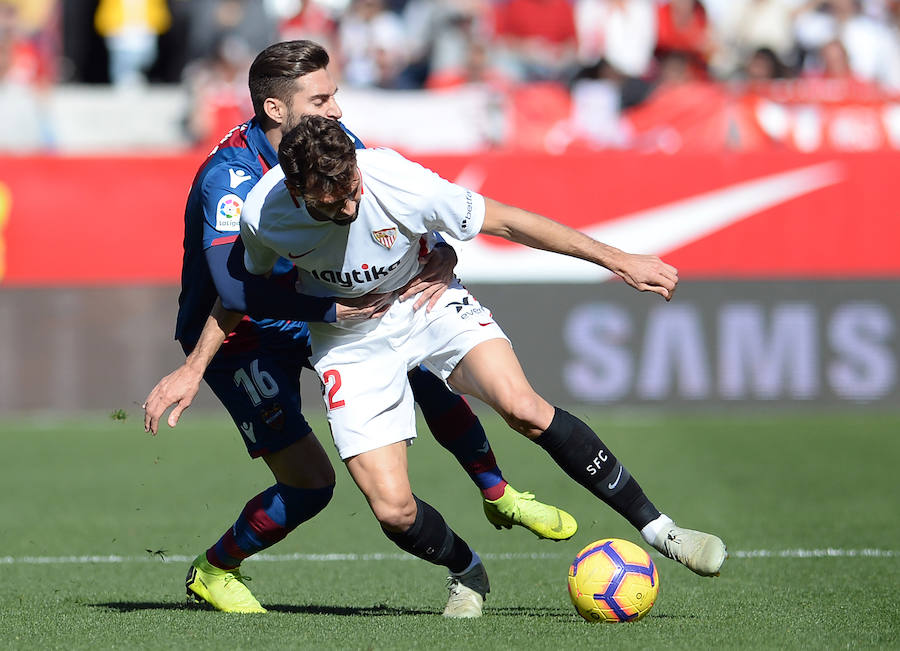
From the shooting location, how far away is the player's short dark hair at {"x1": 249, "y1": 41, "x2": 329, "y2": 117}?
5.80m

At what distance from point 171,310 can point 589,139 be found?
4258 millimetres

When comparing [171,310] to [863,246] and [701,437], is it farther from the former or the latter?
[863,246]

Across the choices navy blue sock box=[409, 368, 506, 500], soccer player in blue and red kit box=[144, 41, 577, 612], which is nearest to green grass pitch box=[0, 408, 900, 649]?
soccer player in blue and red kit box=[144, 41, 577, 612]

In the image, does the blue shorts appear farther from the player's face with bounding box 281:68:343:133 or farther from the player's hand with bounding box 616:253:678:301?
the player's hand with bounding box 616:253:678:301

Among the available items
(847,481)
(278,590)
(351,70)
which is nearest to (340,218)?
(278,590)

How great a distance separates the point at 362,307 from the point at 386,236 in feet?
1.20

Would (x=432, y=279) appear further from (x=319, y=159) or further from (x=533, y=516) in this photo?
(x=533, y=516)

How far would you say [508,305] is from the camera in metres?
12.8

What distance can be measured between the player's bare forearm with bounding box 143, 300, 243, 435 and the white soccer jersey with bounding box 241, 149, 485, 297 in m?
0.27

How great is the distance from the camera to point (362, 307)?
5.61 m

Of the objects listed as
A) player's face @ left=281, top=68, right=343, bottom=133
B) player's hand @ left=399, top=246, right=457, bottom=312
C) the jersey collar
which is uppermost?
player's face @ left=281, top=68, right=343, bottom=133

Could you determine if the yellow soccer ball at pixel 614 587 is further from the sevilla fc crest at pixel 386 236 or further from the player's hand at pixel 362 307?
the sevilla fc crest at pixel 386 236

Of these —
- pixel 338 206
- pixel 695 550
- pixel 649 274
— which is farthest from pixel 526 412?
pixel 338 206

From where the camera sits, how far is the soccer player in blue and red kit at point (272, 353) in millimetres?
5680
